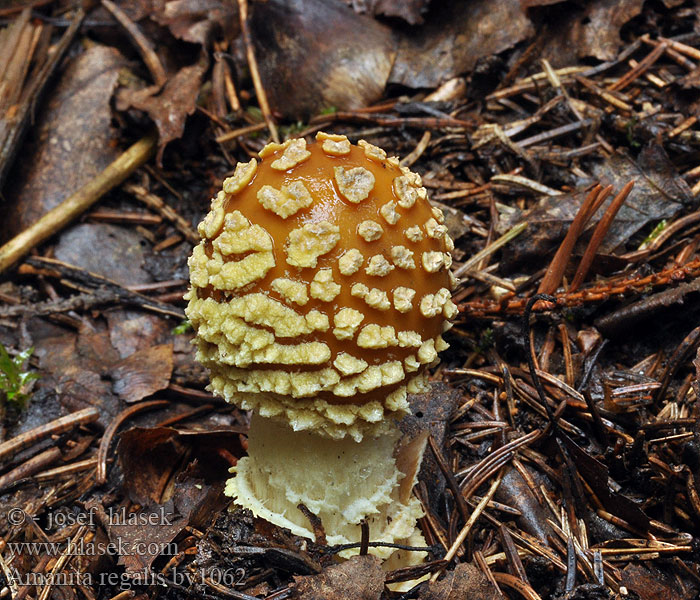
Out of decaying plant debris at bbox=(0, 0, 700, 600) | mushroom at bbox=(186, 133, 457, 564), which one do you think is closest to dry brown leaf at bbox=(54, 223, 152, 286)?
decaying plant debris at bbox=(0, 0, 700, 600)

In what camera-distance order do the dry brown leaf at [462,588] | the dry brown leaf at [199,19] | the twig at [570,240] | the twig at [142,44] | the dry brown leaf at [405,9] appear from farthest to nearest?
1. the dry brown leaf at [199,19]
2. the twig at [142,44]
3. the dry brown leaf at [405,9]
4. the twig at [570,240]
5. the dry brown leaf at [462,588]

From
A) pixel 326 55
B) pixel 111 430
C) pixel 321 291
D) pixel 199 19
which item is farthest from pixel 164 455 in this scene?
pixel 199 19

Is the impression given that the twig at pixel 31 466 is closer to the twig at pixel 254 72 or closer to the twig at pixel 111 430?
the twig at pixel 111 430

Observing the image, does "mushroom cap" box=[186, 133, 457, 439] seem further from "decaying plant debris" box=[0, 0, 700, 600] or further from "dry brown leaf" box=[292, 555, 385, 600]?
"decaying plant debris" box=[0, 0, 700, 600]

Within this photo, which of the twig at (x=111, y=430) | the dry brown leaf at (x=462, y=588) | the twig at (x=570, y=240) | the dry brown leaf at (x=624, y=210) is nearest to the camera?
the dry brown leaf at (x=462, y=588)

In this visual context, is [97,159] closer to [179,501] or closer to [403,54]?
[403,54]

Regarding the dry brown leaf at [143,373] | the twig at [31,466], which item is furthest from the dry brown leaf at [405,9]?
Answer: the twig at [31,466]
